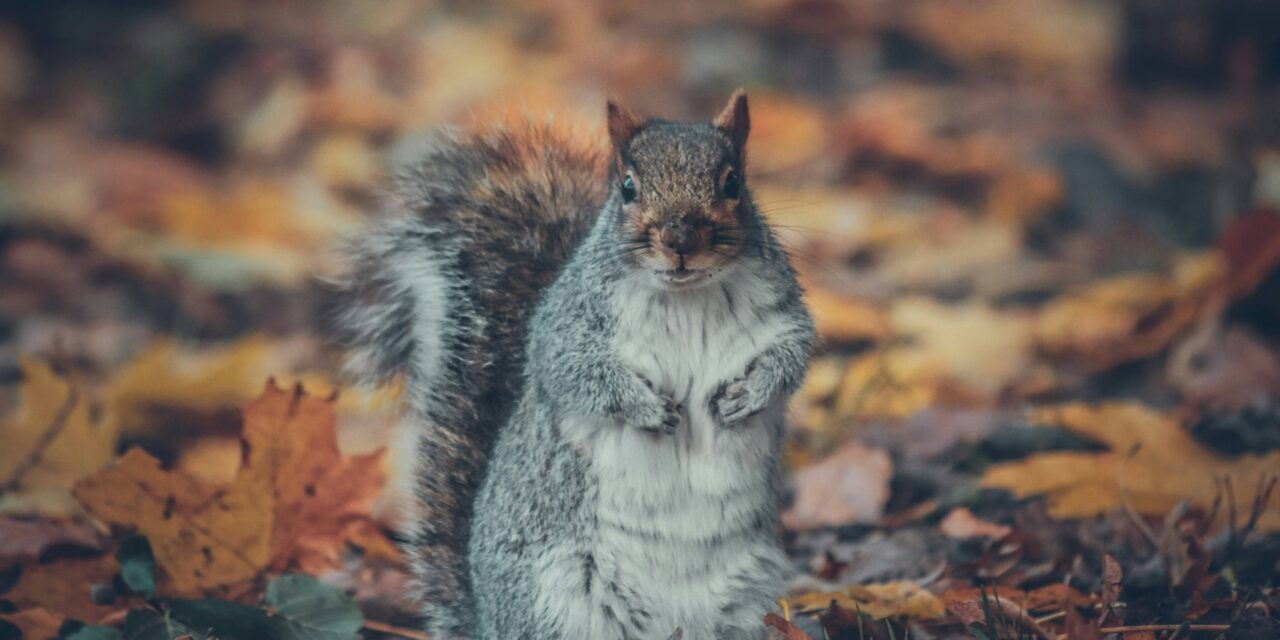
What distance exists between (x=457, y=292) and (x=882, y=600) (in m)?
0.77

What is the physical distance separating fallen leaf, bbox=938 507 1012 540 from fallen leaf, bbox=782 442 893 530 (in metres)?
0.15

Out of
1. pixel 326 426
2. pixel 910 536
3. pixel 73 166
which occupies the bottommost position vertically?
pixel 910 536

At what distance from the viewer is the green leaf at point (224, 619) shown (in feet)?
5.92

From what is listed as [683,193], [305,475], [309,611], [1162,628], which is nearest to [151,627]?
[309,611]

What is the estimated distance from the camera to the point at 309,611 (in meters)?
1.86

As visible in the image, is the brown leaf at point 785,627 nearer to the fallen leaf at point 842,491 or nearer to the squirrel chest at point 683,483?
the squirrel chest at point 683,483

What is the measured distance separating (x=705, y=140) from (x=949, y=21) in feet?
11.9

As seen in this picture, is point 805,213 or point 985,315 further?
point 805,213

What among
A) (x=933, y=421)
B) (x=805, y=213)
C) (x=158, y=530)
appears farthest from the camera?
(x=805, y=213)

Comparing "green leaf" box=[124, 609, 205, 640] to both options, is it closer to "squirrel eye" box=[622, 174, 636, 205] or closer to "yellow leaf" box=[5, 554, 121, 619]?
"yellow leaf" box=[5, 554, 121, 619]

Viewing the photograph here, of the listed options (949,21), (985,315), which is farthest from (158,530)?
(949,21)

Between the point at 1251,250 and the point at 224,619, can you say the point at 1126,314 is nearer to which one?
the point at 1251,250

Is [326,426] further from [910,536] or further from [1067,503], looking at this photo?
[1067,503]

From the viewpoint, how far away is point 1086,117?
A: 453cm
